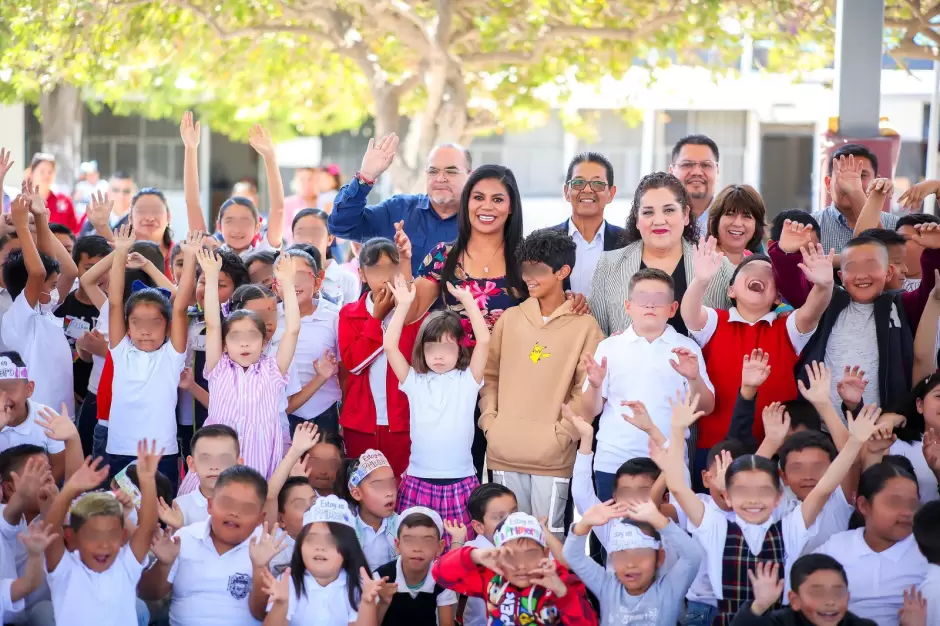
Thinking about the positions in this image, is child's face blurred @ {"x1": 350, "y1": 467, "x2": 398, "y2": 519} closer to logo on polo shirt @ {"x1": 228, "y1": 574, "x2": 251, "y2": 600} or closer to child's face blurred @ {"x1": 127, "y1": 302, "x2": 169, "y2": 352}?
logo on polo shirt @ {"x1": 228, "y1": 574, "x2": 251, "y2": 600}

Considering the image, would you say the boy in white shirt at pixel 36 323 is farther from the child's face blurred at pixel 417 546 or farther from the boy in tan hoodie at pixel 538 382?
the boy in tan hoodie at pixel 538 382

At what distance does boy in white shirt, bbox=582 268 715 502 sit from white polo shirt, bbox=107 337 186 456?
194 cm

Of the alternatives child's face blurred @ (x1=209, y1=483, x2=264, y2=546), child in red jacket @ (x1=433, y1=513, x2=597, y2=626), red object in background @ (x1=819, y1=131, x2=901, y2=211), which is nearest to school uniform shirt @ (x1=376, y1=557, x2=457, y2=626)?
child in red jacket @ (x1=433, y1=513, x2=597, y2=626)

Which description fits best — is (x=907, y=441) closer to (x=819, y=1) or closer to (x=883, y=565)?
(x=883, y=565)

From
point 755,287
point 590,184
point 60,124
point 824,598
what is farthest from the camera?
point 60,124

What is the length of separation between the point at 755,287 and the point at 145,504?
8.81 ft

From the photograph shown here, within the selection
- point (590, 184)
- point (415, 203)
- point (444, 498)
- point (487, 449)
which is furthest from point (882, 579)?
point (415, 203)

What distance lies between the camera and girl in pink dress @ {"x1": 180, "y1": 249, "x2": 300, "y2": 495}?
5434 millimetres

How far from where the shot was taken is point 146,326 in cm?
554

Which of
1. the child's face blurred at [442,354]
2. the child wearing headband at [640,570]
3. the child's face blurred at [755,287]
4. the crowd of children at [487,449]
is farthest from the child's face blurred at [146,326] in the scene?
the child's face blurred at [755,287]

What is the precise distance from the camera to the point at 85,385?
6371 mm

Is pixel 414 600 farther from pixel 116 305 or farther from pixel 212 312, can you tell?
pixel 116 305

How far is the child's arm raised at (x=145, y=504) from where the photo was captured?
4703 mm

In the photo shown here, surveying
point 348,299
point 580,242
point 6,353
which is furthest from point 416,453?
point 348,299
